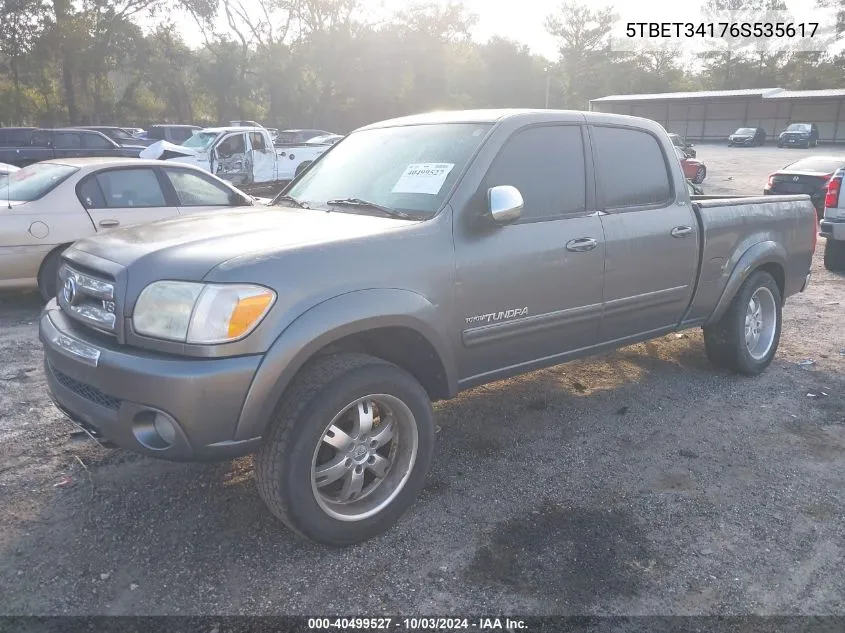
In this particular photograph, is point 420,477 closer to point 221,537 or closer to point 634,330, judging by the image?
point 221,537

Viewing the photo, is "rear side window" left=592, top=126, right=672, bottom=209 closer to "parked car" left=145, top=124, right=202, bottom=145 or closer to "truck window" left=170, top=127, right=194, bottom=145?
"parked car" left=145, top=124, right=202, bottom=145

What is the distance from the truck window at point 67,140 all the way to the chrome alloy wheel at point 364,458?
1817 cm

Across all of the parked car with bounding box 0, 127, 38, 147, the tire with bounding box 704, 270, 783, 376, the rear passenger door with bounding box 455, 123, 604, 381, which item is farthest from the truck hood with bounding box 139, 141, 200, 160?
the rear passenger door with bounding box 455, 123, 604, 381

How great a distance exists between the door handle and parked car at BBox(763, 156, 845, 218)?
11.5 metres

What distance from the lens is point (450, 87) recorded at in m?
50.0

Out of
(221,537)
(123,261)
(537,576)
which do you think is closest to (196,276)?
(123,261)

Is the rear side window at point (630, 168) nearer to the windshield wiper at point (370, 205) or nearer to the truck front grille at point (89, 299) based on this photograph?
the windshield wiper at point (370, 205)

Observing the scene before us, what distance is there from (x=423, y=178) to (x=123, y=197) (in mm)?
4802

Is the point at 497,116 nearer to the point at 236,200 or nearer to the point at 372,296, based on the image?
the point at 372,296

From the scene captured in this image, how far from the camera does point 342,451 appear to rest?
307 cm

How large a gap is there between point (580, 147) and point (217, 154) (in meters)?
13.5

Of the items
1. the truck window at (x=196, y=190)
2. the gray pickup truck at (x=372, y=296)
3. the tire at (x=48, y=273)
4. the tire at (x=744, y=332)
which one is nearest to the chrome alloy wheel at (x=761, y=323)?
Answer: the tire at (x=744, y=332)

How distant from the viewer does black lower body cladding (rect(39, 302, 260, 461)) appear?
103 inches

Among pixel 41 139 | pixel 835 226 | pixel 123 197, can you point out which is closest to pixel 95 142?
pixel 41 139
